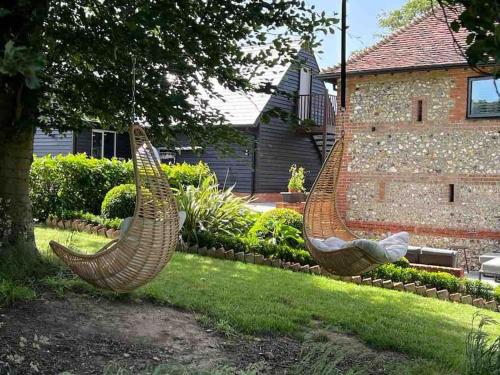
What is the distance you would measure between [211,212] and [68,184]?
335cm

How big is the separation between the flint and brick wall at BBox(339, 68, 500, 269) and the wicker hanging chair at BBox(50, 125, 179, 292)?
374 inches

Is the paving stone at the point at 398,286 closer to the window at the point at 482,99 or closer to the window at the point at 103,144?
the window at the point at 482,99

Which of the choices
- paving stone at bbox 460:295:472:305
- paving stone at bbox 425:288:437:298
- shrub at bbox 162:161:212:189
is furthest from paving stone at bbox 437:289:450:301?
shrub at bbox 162:161:212:189

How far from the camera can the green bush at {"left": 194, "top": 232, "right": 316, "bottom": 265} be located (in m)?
8.10

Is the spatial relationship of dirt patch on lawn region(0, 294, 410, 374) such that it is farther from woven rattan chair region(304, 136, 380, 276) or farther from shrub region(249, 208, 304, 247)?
shrub region(249, 208, 304, 247)

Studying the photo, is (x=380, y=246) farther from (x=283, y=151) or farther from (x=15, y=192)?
(x=283, y=151)

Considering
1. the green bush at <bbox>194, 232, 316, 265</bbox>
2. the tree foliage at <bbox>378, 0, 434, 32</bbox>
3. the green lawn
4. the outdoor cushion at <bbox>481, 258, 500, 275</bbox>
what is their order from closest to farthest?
the green lawn → the green bush at <bbox>194, 232, 316, 265</bbox> → the outdoor cushion at <bbox>481, 258, 500, 275</bbox> → the tree foliage at <bbox>378, 0, 434, 32</bbox>

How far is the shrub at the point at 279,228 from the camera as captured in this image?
876 cm

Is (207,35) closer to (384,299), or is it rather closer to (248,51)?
(248,51)

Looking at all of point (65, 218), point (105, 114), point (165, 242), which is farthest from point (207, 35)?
point (65, 218)

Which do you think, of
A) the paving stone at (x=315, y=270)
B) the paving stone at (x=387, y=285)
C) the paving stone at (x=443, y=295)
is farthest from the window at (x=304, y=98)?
the paving stone at (x=443, y=295)

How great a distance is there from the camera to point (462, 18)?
2.39 m

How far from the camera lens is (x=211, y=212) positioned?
30.0 feet

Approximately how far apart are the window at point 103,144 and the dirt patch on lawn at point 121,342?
A: 1667 centimetres
